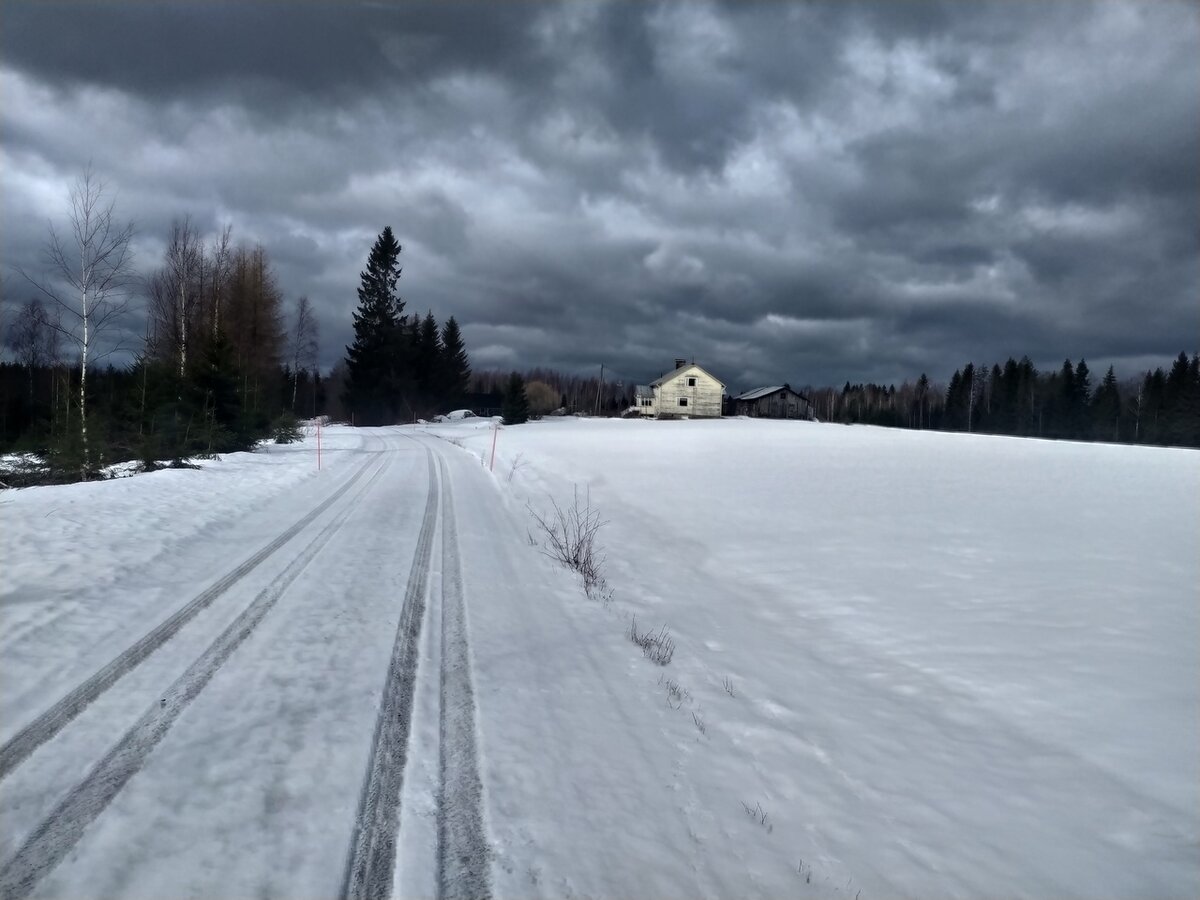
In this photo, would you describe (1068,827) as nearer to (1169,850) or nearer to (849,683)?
(1169,850)

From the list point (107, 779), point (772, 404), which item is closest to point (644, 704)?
point (107, 779)

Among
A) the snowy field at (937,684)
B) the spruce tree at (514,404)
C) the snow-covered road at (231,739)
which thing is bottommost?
the snowy field at (937,684)

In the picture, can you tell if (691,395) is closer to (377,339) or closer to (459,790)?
(377,339)

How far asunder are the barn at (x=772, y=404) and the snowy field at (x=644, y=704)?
7423 centimetres

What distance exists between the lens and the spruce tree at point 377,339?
2579 inches

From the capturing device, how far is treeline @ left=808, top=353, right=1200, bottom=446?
64.9 meters

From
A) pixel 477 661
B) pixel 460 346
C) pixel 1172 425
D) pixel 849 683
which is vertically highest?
pixel 460 346

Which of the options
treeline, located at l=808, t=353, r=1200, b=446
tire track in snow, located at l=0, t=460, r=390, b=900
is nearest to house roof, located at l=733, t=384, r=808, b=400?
treeline, located at l=808, t=353, r=1200, b=446

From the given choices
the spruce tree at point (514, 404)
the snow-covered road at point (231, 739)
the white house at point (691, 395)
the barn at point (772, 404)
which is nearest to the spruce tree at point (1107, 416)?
the barn at point (772, 404)

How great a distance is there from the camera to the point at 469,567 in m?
8.48

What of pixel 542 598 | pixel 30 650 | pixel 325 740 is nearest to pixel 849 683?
pixel 542 598

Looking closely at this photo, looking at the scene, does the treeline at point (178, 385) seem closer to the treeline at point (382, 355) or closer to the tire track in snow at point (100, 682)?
the tire track in snow at point (100, 682)

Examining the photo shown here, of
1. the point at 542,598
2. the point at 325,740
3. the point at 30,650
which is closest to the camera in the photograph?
the point at 325,740

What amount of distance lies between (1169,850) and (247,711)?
228 inches
